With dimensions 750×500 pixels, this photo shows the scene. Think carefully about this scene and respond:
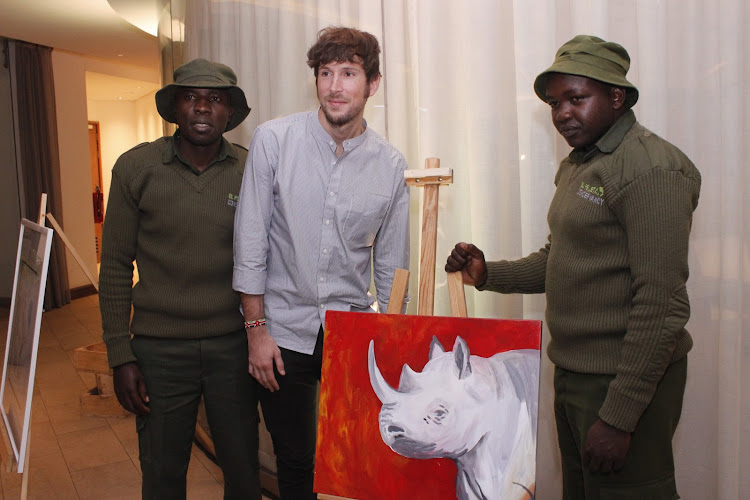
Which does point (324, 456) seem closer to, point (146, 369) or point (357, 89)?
point (146, 369)

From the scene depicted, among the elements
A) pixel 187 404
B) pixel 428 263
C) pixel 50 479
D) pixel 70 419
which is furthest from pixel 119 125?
pixel 428 263

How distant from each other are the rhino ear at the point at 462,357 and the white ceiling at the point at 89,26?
4139 millimetres

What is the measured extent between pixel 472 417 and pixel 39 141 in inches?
268

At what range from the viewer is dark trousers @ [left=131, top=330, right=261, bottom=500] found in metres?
1.79

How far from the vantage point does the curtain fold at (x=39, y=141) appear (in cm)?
679

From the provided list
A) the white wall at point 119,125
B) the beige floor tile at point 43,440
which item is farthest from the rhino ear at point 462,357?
the white wall at point 119,125

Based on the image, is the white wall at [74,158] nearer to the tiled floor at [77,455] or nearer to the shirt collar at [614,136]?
the tiled floor at [77,455]

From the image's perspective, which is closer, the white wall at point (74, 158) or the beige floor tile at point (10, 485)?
the beige floor tile at point (10, 485)

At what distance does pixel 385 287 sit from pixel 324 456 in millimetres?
515

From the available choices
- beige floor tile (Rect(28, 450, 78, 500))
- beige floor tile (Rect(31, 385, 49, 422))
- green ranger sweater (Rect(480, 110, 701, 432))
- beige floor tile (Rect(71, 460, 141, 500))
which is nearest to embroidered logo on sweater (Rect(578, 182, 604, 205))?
green ranger sweater (Rect(480, 110, 701, 432))

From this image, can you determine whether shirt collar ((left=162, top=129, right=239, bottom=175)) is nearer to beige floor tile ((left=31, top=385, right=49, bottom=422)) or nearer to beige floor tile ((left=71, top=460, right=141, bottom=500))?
beige floor tile ((left=71, top=460, right=141, bottom=500))

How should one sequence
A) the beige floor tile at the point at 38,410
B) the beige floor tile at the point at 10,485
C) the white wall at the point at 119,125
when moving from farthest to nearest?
the white wall at the point at 119,125, the beige floor tile at the point at 38,410, the beige floor tile at the point at 10,485

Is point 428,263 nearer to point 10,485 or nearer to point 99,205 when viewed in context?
point 10,485

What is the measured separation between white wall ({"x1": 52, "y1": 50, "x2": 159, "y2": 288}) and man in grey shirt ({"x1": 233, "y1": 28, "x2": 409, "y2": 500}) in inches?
252
